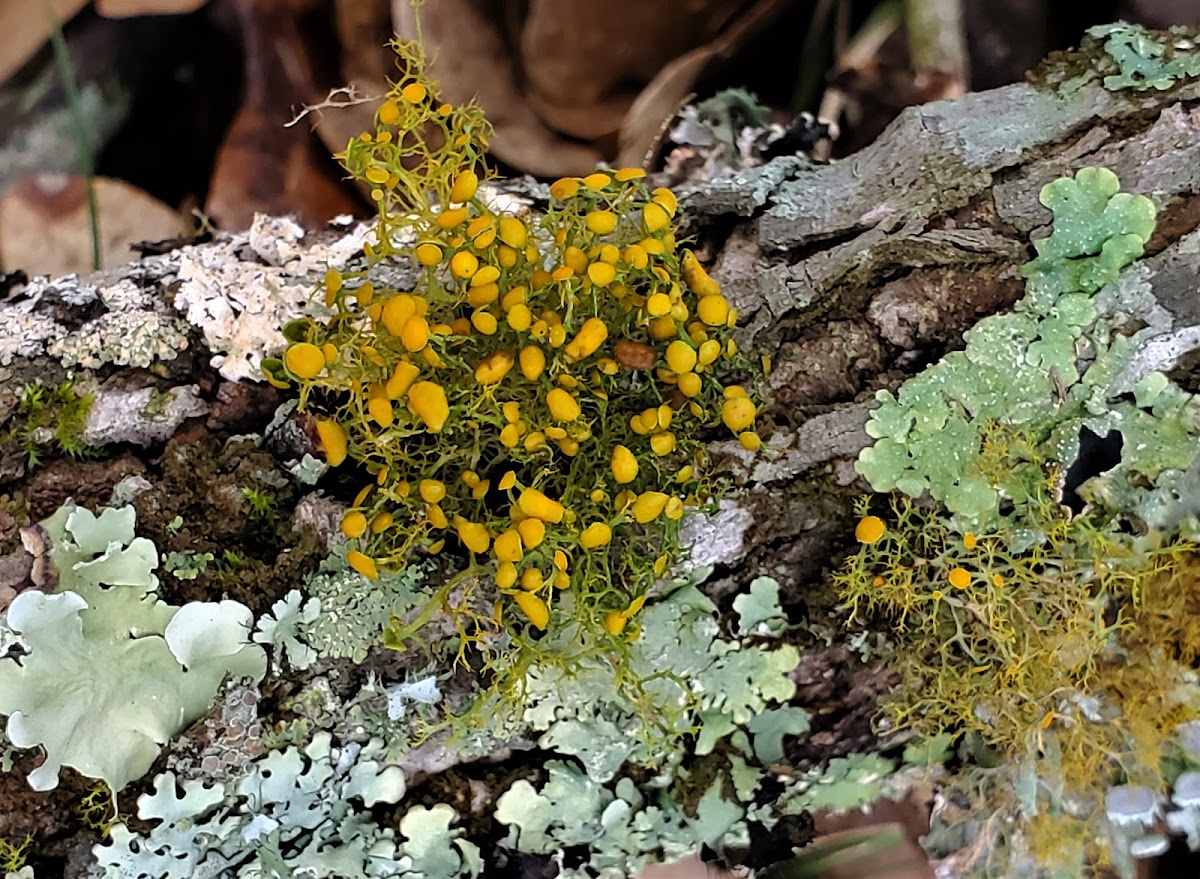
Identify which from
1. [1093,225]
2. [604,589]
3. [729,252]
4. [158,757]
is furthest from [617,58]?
[158,757]

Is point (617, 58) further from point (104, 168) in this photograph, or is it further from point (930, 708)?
point (930, 708)

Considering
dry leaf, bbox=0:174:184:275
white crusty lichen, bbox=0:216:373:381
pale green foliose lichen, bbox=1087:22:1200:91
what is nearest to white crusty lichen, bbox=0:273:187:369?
white crusty lichen, bbox=0:216:373:381

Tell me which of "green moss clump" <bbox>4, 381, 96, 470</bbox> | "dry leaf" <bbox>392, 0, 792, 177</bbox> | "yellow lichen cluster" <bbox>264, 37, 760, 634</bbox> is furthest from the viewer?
"dry leaf" <bbox>392, 0, 792, 177</bbox>

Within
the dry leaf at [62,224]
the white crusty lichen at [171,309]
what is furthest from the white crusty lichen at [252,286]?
the dry leaf at [62,224]

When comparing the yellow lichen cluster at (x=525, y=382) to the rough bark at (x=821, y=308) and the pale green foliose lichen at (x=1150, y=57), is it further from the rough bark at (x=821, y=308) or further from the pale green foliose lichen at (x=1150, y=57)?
the pale green foliose lichen at (x=1150, y=57)

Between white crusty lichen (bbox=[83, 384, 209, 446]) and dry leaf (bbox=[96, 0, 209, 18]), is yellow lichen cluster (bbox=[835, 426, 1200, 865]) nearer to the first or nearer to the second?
white crusty lichen (bbox=[83, 384, 209, 446])

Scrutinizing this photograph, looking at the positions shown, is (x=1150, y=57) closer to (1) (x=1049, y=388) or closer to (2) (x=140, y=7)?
(1) (x=1049, y=388)

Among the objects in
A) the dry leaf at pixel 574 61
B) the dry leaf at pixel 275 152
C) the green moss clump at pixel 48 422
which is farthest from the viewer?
the dry leaf at pixel 275 152
